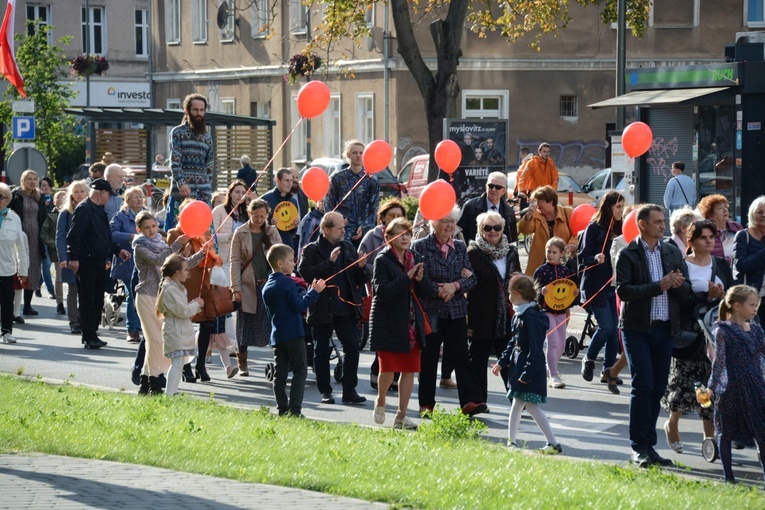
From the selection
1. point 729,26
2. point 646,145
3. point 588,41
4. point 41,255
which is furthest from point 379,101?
point 646,145

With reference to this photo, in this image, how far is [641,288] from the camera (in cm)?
984

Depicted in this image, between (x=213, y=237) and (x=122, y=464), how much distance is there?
5.28 m

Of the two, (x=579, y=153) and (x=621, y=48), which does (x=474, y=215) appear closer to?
(x=621, y=48)

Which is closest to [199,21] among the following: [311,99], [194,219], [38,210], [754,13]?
[754,13]

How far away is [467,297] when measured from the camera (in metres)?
12.1

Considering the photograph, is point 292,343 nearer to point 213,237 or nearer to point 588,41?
point 213,237

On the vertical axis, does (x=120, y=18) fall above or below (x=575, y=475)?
above

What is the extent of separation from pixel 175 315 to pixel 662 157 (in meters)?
11.9

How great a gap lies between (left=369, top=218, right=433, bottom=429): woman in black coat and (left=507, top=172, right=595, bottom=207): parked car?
66.0ft

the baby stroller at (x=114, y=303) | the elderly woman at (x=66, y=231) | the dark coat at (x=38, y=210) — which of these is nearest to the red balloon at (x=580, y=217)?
the elderly woman at (x=66, y=231)

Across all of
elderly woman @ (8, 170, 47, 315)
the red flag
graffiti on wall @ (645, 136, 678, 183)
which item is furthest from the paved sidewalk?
graffiti on wall @ (645, 136, 678, 183)

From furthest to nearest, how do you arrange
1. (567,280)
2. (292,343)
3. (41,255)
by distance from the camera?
(41,255) → (567,280) → (292,343)

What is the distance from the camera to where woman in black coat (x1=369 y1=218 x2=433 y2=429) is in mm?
11156

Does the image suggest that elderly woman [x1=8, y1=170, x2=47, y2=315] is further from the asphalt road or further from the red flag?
the red flag
